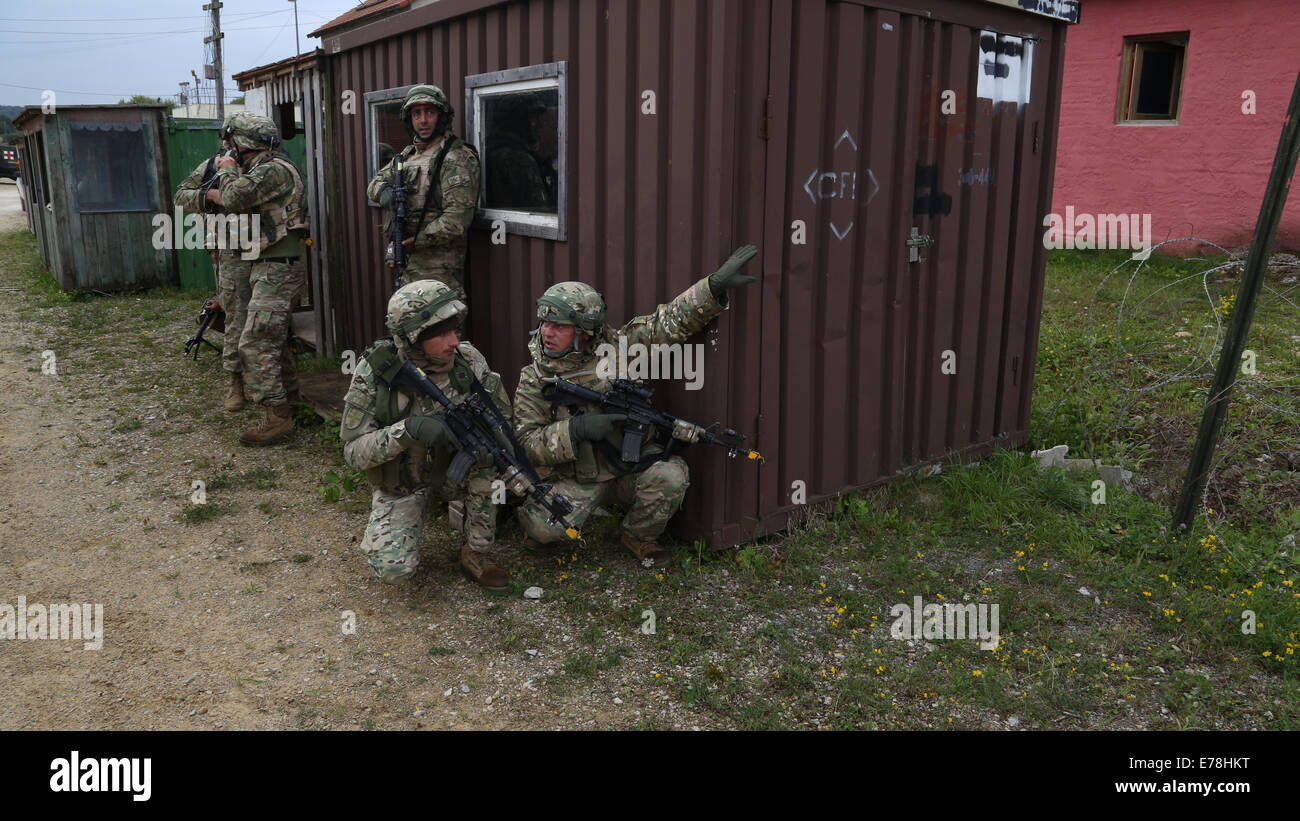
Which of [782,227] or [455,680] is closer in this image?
[455,680]

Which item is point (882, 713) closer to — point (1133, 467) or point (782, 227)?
point (782, 227)

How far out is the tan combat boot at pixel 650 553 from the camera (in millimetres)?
4730

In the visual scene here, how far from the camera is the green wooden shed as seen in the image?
37.9ft

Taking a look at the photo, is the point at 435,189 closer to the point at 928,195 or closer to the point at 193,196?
the point at 193,196

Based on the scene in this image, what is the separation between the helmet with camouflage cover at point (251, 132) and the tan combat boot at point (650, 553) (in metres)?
4.21

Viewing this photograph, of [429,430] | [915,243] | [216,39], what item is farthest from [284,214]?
[216,39]

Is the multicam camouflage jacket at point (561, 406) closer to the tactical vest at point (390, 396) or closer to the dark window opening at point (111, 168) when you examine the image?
the tactical vest at point (390, 396)

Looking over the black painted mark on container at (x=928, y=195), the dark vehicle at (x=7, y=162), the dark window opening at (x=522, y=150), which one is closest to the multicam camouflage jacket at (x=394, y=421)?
the dark window opening at (x=522, y=150)

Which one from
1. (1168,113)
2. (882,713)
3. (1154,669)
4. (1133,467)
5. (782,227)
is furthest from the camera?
(1168,113)

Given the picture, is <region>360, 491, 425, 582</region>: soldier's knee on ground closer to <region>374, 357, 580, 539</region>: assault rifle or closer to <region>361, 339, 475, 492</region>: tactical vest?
<region>361, 339, 475, 492</region>: tactical vest

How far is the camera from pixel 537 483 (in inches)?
167

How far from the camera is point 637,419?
178 inches

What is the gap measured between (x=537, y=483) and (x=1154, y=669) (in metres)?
2.75

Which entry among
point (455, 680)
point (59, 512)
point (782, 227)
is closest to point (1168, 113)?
point (782, 227)
